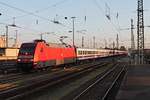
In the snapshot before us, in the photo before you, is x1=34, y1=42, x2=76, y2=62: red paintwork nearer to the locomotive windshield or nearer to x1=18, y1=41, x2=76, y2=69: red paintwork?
x1=18, y1=41, x2=76, y2=69: red paintwork

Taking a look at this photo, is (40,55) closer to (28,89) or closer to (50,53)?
(50,53)

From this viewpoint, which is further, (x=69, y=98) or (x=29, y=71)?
(x=29, y=71)

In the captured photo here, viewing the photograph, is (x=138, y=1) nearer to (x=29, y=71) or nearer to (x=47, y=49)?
(x=47, y=49)

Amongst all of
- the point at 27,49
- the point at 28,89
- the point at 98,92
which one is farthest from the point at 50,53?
the point at 98,92

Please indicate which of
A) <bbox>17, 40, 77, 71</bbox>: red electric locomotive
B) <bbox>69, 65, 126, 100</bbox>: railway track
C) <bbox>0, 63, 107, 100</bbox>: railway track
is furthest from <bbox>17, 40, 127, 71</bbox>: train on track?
<bbox>69, 65, 126, 100</bbox>: railway track

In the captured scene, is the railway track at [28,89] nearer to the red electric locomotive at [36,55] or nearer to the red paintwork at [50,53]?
the red electric locomotive at [36,55]

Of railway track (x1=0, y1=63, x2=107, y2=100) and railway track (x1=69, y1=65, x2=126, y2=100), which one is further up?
railway track (x1=0, y1=63, x2=107, y2=100)

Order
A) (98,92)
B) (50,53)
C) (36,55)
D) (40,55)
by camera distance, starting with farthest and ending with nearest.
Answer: (50,53) < (40,55) < (36,55) < (98,92)

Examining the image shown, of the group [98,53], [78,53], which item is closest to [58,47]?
[78,53]

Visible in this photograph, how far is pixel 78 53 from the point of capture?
55.7 meters

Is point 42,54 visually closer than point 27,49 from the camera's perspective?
No

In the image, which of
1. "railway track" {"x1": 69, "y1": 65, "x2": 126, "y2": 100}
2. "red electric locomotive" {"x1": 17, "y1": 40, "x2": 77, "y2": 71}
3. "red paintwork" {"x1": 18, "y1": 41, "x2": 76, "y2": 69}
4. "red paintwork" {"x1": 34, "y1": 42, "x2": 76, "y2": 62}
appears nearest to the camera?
"railway track" {"x1": 69, "y1": 65, "x2": 126, "y2": 100}

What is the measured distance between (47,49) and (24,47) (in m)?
3.31

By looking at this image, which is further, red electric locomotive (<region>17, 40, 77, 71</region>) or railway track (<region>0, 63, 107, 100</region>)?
red electric locomotive (<region>17, 40, 77, 71</region>)
